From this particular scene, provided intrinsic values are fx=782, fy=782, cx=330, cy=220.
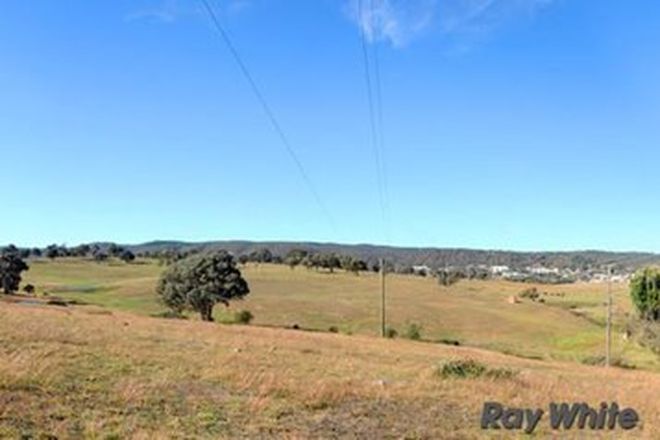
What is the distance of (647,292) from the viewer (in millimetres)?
98625

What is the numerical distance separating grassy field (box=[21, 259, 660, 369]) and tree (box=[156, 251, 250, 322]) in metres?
7.26

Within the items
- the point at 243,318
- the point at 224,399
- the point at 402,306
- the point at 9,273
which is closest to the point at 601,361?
the point at 243,318

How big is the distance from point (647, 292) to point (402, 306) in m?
42.9

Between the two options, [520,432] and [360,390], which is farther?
[360,390]

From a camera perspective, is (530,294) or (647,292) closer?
(647,292)

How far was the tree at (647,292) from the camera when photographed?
319ft

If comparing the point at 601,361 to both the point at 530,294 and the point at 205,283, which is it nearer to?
the point at 205,283

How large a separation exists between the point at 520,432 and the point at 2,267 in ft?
380

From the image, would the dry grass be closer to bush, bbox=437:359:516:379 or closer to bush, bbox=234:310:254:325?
bush, bbox=437:359:516:379

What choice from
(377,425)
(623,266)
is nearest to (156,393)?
(377,425)

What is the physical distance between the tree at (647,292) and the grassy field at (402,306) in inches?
119

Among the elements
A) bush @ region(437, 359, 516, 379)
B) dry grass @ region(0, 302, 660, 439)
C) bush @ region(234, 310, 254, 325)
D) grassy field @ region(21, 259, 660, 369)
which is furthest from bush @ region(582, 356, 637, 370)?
dry grass @ region(0, 302, 660, 439)

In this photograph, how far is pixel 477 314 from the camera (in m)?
125

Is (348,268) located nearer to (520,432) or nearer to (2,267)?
(2,267)
